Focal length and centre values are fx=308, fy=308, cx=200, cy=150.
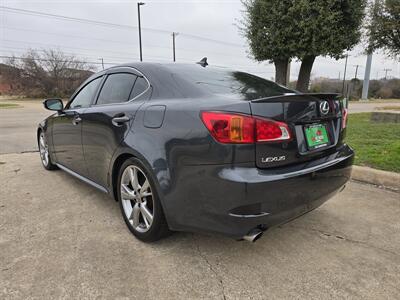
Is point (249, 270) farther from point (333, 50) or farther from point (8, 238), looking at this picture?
point (333, 50)

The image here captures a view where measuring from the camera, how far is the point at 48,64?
128 feet

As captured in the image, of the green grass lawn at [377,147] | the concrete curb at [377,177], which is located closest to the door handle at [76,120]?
the concrete curb at [377,177]

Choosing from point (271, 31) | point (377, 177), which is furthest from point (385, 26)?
point (377, 177)

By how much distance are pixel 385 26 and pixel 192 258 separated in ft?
26.4

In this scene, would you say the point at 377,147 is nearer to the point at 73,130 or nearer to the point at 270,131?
the point at 270,131

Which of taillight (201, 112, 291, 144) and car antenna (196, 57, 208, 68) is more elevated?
car antenna (196, 57, 208, 68)

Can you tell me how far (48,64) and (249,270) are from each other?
43298mm

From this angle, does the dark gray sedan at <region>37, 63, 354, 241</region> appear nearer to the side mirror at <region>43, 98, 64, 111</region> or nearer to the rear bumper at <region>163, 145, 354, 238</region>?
the rear bumper at <region>163, 145, 354, 238</region>

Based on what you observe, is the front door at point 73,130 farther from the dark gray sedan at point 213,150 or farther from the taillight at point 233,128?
the taillight at point 233,128

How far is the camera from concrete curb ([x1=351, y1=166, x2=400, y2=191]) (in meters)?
Answer: 3.85

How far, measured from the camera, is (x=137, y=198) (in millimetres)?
2588

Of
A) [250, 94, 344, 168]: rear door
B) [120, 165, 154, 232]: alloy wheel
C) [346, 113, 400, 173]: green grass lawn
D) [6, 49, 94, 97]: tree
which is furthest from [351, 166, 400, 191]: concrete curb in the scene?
[6, 49, 94, 97]: tree

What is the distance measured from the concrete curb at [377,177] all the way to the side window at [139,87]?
10.3ft

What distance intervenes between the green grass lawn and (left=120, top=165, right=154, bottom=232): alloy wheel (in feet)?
10.9
